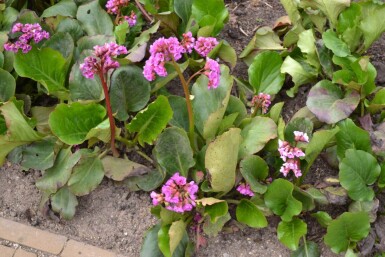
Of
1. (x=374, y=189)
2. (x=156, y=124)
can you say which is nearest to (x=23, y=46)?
(x=156, y=124)

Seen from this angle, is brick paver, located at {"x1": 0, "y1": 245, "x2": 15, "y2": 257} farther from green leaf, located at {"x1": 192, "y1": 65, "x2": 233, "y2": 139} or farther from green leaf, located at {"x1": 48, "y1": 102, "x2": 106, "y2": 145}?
green leaf, located at {"x1": 192, "y1": 65, "x2": 233, "y2": 139}

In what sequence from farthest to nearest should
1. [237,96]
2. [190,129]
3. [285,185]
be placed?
[237,96] → [190,129] → [285,185]

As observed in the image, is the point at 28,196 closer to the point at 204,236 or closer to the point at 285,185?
the point at 204,236

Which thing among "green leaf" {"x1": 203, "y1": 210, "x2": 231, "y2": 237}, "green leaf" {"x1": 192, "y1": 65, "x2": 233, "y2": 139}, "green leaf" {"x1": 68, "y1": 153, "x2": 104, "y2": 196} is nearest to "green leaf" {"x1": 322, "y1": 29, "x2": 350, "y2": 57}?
"green leaf" {"x1": 192, "y1": 65, "x2": 233, "y2": 139}

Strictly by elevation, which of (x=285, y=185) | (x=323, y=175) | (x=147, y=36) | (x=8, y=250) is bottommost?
(x=8, y=250)

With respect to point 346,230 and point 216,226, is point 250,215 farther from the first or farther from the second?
point 346,230
